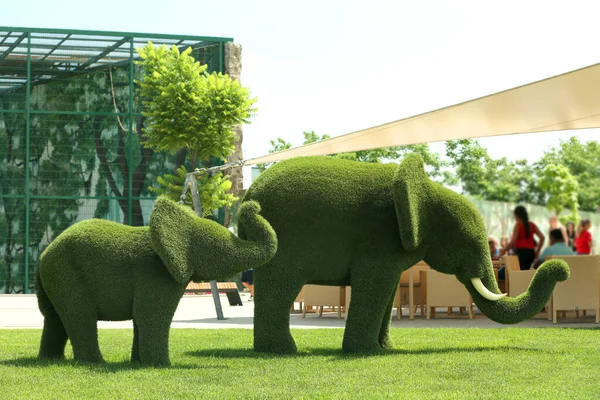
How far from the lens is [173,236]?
7.25m

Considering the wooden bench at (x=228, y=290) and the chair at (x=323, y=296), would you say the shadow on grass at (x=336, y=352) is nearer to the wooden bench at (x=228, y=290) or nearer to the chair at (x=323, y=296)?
the chair at (x=323, y=296)

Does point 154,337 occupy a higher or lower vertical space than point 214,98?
lower

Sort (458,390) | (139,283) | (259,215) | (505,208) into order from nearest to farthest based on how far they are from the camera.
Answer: (458,390) < (139,283) < (259,215) < (505,208)

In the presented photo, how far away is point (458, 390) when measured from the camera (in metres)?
6.06

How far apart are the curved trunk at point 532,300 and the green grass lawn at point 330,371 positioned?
0.33m

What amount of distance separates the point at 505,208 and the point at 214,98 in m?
32.9

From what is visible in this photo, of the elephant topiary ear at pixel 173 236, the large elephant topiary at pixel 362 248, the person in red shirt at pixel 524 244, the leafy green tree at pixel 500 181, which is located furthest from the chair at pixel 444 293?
the leafy green tree at pixel 500 181

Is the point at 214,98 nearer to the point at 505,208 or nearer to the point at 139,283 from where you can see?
the point at 139,283

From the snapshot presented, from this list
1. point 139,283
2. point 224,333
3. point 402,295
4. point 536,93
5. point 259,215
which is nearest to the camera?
point 139,283

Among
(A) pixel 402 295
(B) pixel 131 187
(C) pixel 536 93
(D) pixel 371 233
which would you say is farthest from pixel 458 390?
(B) pixel 131 187

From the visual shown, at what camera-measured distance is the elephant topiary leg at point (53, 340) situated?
784 cm

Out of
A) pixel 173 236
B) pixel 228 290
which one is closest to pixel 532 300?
pixel 173 236

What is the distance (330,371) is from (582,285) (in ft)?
17.7

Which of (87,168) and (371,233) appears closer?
(371,233)
